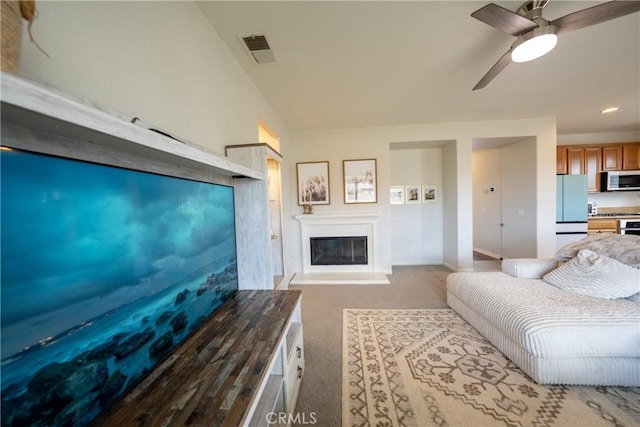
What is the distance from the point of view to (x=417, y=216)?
4762mm

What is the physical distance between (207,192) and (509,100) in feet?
13.1

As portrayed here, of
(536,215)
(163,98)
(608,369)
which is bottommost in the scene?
(608,369)

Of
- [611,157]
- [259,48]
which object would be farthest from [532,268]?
[611,157]

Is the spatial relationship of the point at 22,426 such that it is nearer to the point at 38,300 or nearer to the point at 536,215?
the point at 38,300

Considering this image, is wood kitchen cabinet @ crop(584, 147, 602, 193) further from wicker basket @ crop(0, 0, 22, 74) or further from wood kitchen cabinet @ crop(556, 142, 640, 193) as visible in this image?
wicker basket @ crop(0, 0, 22, 74)

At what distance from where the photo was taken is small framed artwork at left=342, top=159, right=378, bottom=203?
422cm

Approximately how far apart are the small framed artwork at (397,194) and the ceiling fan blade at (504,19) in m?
3.22

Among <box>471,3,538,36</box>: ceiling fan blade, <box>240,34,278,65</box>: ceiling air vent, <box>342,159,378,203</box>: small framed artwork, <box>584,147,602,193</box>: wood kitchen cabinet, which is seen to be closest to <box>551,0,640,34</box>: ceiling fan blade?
<box>471,3,538,36</box>: ceiling fan blade

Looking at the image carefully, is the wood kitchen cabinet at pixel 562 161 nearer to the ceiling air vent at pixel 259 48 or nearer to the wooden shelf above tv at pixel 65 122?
the ceiling air vent at pixel 259 48

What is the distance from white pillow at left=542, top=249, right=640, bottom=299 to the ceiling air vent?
10.9 ft

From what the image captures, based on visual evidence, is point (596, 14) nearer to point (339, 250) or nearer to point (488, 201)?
point (339, 250)

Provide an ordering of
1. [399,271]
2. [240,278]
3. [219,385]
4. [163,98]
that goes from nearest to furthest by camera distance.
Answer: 1. [219,385]
2. [163,98]
3. [240,278]
4. [399,271]

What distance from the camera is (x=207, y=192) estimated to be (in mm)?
1442

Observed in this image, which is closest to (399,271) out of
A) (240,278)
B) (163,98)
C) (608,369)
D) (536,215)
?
(536,215)
